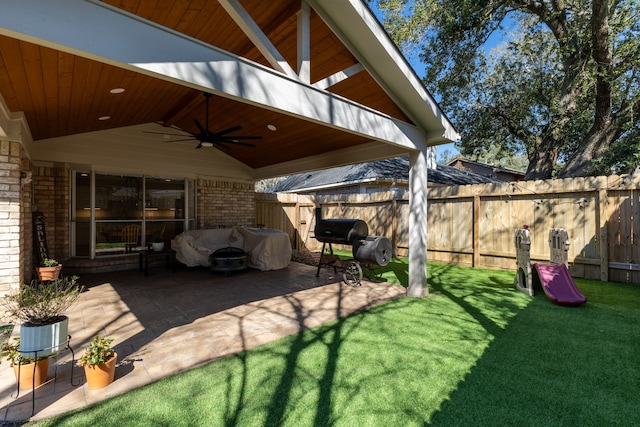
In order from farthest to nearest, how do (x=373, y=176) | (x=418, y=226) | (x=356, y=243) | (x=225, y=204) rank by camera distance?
(x=373, y=176)
(x=225, y=204)
(x=356, y=243)
(x=418, y=226)

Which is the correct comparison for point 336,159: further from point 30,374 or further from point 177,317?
point 30,374

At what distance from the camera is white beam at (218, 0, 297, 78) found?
2.65 metres

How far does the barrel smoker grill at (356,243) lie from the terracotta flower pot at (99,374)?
160 inches

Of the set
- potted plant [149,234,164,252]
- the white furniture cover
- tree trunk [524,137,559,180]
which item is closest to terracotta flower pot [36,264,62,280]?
potted plant [149,234,164,252]

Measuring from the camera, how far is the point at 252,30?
2723 mm

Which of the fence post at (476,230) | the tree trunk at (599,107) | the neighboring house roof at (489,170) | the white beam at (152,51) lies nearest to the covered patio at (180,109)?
the white beam at (152,51)

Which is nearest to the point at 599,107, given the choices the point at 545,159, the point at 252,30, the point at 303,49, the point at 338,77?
the point at 545,159

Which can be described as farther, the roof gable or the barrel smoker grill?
the barrel smoker grill

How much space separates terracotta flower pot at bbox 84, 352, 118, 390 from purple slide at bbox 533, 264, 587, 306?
5531mm

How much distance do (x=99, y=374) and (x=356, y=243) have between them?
4.28 meters

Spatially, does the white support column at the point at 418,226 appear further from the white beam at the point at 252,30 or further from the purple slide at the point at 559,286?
the white beam at the point at 252,30

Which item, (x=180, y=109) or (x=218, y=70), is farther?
(x=180, y=109)

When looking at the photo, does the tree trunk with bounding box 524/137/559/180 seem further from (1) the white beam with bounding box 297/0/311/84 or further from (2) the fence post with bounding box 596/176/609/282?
(1) the white beam with bounding box 297/0/311/84

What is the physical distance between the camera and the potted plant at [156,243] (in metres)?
7.04
